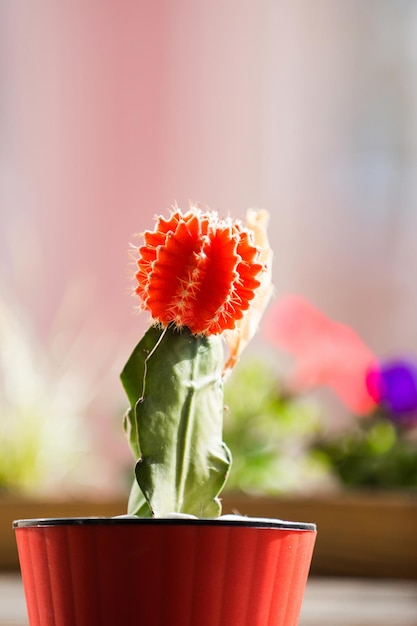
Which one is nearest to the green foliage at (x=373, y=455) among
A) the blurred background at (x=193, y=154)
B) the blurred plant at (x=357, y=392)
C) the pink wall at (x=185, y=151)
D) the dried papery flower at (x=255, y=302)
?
the blurred plant at (x=357, y=392)

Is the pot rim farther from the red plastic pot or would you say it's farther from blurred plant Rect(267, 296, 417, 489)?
blurred plant Rect(267, 296, 417, 489)

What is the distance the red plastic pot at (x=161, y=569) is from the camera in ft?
1.33

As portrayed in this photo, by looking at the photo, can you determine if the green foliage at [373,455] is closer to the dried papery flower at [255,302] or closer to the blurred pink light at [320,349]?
the blurred pink light at [320,349]

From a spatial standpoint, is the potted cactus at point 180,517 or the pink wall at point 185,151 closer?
the potted cactus at point 180,517

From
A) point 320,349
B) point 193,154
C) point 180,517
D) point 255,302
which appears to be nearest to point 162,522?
point 180,517

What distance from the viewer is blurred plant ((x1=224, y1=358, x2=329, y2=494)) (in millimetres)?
1760

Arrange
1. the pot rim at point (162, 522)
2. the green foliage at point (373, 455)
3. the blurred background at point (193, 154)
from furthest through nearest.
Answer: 1. the blurred background at point (193, 154)
2. the green foliage at point (373, 455)
3. the pot rim at point (162, 522)

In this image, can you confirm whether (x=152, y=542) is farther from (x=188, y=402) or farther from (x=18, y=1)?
(x=18, y=1)

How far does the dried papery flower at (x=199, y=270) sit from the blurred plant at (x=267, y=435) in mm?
1292

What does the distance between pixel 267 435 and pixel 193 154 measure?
1.74m

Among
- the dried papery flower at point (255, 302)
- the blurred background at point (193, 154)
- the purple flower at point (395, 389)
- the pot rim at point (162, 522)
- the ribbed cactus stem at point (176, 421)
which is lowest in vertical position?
the pot rim at point (162, 522)

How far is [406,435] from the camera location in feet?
5.90

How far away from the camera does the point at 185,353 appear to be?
0.45m

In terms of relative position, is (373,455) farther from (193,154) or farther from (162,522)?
(193,154)
